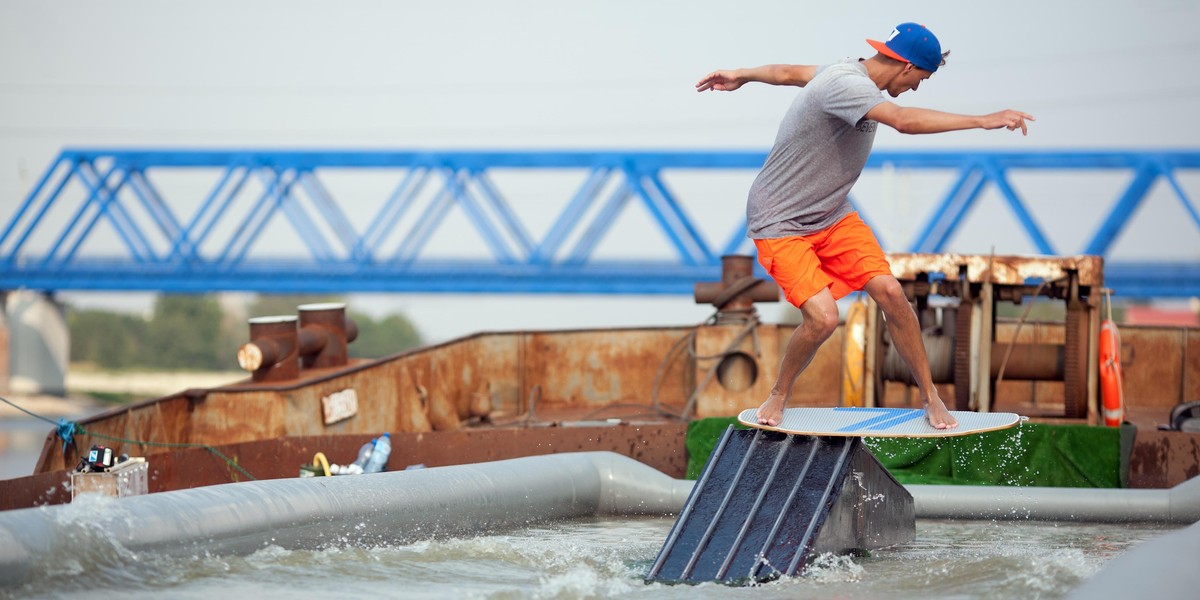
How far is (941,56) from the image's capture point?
502 cm

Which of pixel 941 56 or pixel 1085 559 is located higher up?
pixel 941 56

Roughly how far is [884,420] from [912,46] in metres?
1.69

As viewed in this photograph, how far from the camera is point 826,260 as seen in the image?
5.27m

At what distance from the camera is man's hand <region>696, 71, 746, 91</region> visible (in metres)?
5.41

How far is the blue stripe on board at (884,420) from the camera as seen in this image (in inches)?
210

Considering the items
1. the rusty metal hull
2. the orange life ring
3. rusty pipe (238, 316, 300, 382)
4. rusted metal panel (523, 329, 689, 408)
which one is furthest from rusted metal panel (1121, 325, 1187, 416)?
rusty pipe (238, 316, 300, 382)

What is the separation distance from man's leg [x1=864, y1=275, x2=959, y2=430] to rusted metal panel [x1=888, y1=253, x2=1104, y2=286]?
3.15 meters

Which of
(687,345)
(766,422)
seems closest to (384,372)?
(687,345)

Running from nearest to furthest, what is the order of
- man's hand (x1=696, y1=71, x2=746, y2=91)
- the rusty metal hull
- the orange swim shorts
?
the orange swim shorts
man's hand (x1=696, y1=71, x2=746, y2=91)
the rusty metal hull

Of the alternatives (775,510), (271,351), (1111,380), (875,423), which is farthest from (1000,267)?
(271,351)

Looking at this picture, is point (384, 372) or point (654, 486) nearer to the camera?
point (654, 486)

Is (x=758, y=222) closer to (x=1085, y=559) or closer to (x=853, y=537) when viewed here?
(x=853, y=537)

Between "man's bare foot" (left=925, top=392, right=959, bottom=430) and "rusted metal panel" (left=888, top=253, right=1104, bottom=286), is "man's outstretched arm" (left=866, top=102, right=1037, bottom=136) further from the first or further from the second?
"rusted metal panel" (left=888, top=253, right=1104, bottom=286)

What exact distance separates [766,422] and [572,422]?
14.9 ft
